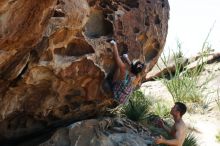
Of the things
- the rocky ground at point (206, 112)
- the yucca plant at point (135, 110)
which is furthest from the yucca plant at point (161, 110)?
the yucca plant at point (135, 110)

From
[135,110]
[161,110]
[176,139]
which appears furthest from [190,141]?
[176,139]

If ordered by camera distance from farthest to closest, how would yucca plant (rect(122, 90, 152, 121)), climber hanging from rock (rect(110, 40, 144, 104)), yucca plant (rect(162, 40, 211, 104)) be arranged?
yucca plant (rect(162, 40, 211, 104)) < yucca plant (rect(122, 90, 152, 121)) < climber hanging from rock (rect(110, 40, 144, 104))

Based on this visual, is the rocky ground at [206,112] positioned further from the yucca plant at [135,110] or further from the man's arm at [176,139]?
the man's arm at [176,139]

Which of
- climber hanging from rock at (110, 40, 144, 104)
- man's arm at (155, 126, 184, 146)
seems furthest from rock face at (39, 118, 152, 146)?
climber hanging from rock at (110, 40, 144, 104)

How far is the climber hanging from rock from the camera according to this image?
22.1 feet

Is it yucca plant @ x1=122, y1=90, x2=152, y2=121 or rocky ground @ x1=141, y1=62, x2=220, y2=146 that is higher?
yucca plant @ x1=122, y1=90, x2=152, y2=121

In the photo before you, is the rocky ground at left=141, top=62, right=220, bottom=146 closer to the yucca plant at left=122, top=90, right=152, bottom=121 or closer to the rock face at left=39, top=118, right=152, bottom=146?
the yucca plant at left=122, top=90, right=152, bottom=121

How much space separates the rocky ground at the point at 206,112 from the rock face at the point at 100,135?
271cm

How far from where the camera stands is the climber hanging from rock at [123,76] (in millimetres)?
6750

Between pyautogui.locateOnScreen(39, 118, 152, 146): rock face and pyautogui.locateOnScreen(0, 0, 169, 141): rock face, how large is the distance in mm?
289

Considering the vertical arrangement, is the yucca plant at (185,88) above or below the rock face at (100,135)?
below

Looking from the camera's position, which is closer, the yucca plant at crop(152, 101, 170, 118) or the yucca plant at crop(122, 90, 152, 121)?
the yucca plant at crop(122, 90, 152, 121)

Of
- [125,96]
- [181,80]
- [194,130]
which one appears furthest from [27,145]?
[181,80]

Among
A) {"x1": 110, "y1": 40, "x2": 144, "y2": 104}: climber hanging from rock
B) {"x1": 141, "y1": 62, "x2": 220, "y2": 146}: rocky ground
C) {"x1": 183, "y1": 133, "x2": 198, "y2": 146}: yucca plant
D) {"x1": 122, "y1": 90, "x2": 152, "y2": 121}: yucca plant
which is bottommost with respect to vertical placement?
{"x1": 141, "y1": 62, "x2": 220, "y2": 146}: rocky ground
